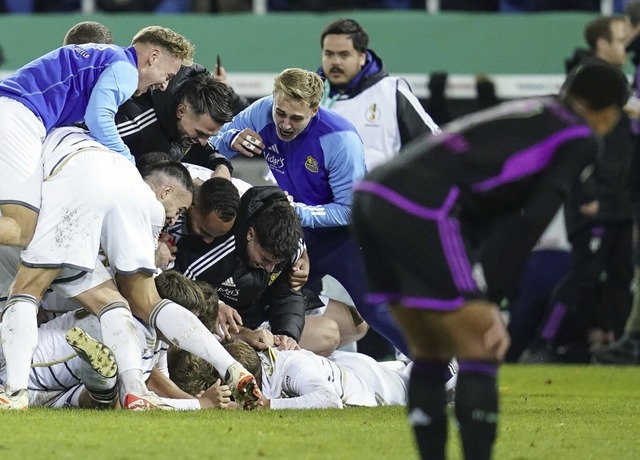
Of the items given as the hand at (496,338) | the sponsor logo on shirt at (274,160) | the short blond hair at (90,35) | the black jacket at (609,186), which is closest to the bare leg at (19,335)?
the sponsor logo on shirt at (274,160)

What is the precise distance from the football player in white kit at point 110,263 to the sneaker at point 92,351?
1.00ft

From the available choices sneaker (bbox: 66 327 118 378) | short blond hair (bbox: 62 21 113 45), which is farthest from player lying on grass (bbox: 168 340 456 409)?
short blond hair (bbox: 62 21 113 45)

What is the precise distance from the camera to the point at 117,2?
43.4 ft

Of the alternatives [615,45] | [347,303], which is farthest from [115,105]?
[615,45]

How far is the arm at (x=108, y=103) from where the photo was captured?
7.07 meters

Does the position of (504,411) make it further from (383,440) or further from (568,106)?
(568,106)

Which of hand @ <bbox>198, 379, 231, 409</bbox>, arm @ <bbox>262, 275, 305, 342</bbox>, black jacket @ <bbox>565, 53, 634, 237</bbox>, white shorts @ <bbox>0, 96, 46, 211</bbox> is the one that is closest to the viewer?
white shorts @ <bbox>0, 96, 46, 211</bbox>

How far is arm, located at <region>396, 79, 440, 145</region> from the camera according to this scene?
962 cm

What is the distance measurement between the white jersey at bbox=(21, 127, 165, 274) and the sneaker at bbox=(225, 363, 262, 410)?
670 millimetres

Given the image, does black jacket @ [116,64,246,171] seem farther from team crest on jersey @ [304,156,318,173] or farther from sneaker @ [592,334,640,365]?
sneaker @ [592,334,640,365]

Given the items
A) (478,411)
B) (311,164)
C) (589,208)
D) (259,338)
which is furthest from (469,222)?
(589,208)

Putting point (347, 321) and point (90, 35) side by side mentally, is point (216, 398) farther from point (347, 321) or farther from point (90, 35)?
point (90, 35)

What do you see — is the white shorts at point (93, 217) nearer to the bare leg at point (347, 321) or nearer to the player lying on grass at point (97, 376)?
the player lying on grass at point (97, 376)

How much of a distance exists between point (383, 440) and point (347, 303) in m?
3.07
